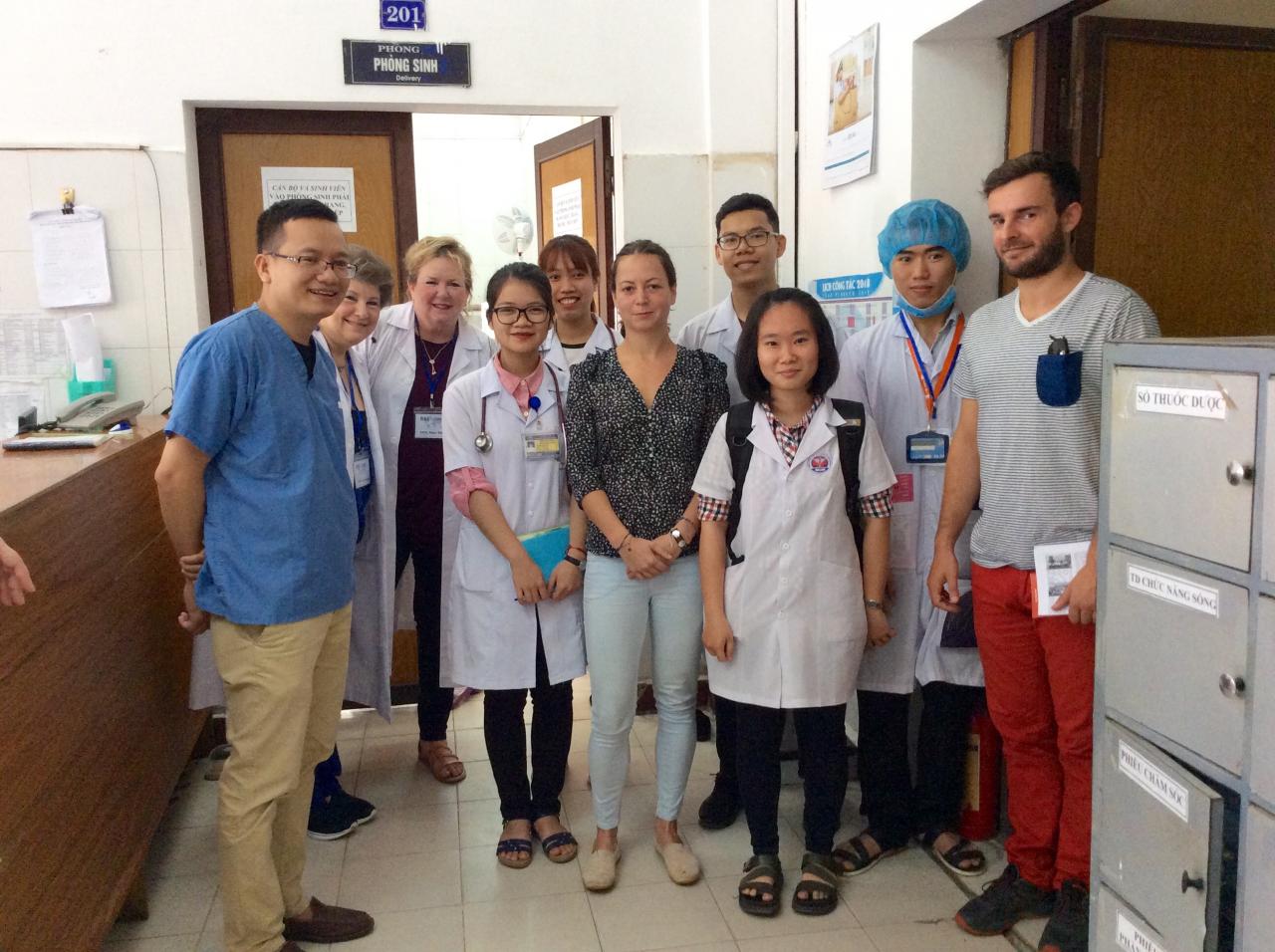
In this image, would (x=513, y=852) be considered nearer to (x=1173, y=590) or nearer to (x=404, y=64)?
(x=1173, y=590)

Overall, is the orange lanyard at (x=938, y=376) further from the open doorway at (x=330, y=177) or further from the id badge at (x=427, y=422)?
the open doorway at (x=330, y=177)

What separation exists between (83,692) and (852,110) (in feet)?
8.27

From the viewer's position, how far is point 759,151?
3.56m

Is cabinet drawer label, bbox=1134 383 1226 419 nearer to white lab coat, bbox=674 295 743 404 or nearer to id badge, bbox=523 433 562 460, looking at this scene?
white lab coat, bbox=674 295 743 404

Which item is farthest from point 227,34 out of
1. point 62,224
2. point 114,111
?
point 62,224

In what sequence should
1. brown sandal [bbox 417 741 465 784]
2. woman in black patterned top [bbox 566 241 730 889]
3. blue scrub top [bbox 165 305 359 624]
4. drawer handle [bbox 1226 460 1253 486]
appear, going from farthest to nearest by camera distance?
1. brown sandal [bbox 417 741 465 784]
2. woman in black patterned top [bbox 566 241 730 889]
3. blue scrub top [bbox 165 305 359 624]
4. drawer handle [bbox 1226 460 1253 486]

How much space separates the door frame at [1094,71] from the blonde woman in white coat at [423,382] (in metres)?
1.65

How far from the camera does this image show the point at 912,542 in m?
2.34

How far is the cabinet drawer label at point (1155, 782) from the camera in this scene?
142cm

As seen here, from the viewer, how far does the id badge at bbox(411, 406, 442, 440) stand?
2.79 m

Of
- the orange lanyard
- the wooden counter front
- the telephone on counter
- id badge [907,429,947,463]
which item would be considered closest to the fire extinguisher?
id badge [907,429,947,463]

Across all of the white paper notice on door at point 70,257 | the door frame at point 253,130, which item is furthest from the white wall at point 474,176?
the white paper notice on door at point 70,257

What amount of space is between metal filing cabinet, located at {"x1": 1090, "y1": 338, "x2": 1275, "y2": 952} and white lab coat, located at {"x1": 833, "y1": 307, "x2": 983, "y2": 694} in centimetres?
67

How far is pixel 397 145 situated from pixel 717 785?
245 cm
